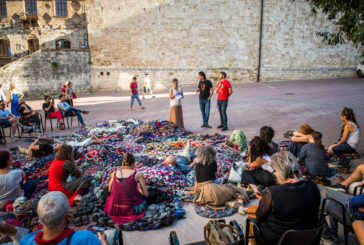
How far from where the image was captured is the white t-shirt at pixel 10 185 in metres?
4.01

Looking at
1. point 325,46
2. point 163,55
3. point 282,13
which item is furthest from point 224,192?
point 325,46

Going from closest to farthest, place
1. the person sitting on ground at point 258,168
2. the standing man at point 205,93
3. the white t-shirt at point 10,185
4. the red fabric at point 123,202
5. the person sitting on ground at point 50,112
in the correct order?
the red fabric at point 123,202
the white t-shirt at point 10,185
the person sitting on ground at point 258,168
the standing man at point 205,93
the person sitting on ground at point 50,112

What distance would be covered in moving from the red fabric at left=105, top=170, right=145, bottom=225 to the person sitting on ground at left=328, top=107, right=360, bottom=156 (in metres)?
4.34

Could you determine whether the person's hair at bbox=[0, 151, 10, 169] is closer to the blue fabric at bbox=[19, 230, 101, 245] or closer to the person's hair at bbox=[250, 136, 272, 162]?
the blue fabric at bbox=[19, 230, 101, 245]

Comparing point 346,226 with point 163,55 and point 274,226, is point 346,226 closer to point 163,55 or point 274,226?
point 274,226

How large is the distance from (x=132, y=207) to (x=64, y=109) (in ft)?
21.4

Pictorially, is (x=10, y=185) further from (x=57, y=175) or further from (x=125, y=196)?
(x=125, y=196)

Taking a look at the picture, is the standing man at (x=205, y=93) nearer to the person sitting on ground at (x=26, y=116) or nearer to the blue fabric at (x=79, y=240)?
the person sitting on ground at (x=26, y=116)

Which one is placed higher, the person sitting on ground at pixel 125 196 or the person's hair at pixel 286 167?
the person's hair at pixel 286 167

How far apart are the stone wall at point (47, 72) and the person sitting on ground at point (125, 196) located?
16547mm

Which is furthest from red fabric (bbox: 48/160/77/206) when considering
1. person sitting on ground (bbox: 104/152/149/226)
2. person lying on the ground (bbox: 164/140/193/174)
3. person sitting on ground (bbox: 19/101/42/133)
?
person sitting on ground (bbox: 19/101/42/133)

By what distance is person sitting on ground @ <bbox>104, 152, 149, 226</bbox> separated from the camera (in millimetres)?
3883

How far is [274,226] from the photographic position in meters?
2.71

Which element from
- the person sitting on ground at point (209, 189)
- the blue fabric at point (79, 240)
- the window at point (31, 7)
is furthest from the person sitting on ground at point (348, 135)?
the window at point (31, 7)
